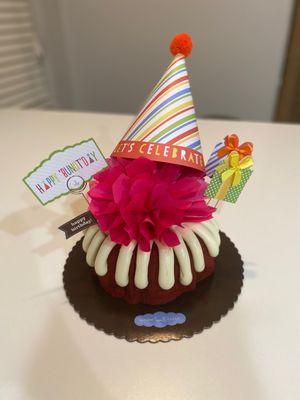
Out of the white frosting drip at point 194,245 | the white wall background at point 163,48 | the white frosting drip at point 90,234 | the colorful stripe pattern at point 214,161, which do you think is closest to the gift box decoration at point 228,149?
the colorful stripe pattern at point 214,161

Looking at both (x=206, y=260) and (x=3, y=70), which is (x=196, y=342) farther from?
(x=3, y=70)

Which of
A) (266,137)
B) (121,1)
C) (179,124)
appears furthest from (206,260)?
(121,1)

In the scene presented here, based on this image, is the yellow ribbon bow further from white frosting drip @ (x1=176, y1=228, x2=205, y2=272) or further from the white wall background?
the white wall background

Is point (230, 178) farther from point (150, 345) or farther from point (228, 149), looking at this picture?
point (150, 345)

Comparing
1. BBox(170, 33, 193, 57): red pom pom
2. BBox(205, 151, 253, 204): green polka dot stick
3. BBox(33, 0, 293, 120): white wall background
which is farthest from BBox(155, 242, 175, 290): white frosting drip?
BBox(33, 0, 293, 120): white wall background

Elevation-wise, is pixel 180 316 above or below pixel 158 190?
below

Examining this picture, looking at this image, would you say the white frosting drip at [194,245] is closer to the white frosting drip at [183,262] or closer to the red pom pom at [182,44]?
the white frosting drip at [183,262]
